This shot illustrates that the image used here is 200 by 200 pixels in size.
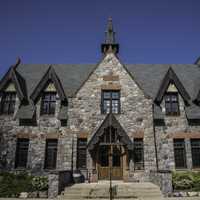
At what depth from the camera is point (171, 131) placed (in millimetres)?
16906

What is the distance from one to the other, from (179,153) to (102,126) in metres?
6.28

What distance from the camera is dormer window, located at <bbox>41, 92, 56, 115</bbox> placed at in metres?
17.8

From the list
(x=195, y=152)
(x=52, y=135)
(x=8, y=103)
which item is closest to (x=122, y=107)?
(x=52, y=135)

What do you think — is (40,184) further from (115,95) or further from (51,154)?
(115,95)

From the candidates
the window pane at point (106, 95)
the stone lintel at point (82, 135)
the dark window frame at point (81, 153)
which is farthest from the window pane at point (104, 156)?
the window pane at point (106, 95)

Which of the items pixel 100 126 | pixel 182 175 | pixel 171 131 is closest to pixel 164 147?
pixel 171 131

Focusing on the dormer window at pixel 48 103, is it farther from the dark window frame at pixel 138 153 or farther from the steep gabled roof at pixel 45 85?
the dark window frame at pixel 138 153

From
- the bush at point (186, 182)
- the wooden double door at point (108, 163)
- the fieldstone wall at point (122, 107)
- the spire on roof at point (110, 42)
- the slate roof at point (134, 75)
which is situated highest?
the spire on roof at point (110, 42)

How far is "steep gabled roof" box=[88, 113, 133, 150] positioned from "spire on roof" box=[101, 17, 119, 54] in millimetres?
6908

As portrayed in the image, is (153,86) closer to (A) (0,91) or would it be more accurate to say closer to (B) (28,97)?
(B) (28,97)

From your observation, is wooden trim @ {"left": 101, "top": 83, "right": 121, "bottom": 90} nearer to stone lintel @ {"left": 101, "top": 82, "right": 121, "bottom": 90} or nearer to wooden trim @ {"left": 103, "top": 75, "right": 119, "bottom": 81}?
stone lintel @ {"left": 101, "top": 82, "right": 121, "bottom": 90}

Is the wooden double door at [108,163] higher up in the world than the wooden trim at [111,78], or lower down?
lower down

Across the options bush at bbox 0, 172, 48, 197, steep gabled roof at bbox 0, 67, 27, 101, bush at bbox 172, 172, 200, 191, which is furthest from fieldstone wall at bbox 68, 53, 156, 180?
steep gabled roof at bbox 0, 67, 27, 101

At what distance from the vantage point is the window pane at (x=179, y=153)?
1628 cm
